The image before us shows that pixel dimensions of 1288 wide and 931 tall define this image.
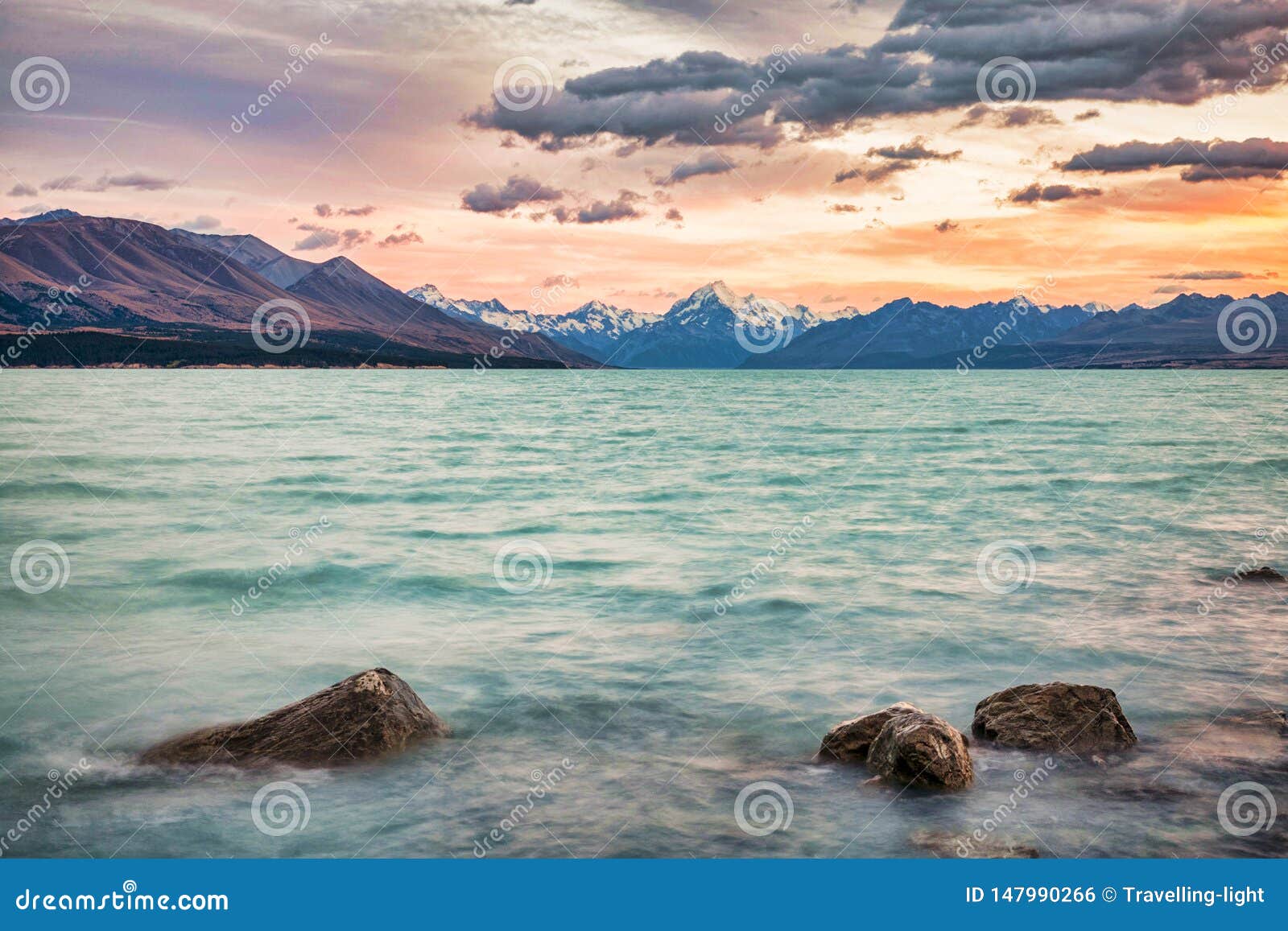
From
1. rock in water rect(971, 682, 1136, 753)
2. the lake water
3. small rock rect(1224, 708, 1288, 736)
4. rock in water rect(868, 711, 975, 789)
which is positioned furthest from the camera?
small rock rect(1224, 708, 1288, 736)

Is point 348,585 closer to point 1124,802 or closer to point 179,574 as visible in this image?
point 179,574

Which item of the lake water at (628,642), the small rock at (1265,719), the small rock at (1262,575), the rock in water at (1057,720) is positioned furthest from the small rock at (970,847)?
the small rock at (1262,575)

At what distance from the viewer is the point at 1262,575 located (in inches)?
848

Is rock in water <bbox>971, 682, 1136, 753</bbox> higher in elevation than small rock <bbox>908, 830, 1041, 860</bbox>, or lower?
higher

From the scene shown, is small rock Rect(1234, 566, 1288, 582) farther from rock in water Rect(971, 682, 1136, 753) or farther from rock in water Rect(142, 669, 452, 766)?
rock in water Rect(142, 669, 452, 766)

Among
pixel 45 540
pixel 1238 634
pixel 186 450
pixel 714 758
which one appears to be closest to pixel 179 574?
pixel 45 540

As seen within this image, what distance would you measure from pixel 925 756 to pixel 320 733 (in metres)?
7.17

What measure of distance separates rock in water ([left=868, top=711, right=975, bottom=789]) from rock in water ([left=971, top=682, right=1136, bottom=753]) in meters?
1.27

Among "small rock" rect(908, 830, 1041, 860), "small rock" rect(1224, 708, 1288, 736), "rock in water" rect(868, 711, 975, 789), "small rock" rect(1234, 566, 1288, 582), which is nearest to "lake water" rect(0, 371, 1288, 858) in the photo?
"small rock" rect(908, 830, 1041, 860)

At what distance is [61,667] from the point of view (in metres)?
15.4

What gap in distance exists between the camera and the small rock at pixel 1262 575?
2127 cm

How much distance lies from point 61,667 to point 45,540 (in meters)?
13.2

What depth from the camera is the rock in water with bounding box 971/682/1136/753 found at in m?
11.4

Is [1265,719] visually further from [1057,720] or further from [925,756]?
[925,756]
